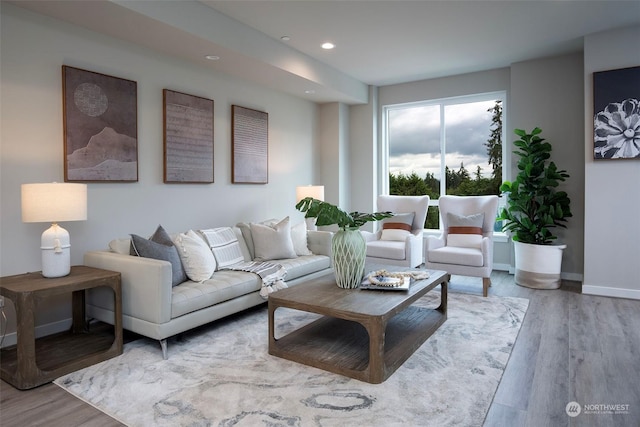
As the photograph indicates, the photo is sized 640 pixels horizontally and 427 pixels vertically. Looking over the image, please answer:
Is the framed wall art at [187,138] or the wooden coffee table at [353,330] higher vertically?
the framed wall art at [187,138]

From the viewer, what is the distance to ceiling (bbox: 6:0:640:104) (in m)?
3.35

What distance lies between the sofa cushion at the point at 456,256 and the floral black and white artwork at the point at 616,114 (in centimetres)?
165

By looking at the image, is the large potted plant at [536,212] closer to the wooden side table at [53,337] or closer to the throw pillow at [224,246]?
the throw pillow at [224,246]

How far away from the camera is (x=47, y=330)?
125 inches

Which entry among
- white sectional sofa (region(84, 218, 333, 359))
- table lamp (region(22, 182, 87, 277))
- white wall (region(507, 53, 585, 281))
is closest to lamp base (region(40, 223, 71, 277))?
table lamp (region(22, 182, 87, 277))

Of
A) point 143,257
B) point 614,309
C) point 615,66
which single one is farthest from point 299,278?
point 615,66

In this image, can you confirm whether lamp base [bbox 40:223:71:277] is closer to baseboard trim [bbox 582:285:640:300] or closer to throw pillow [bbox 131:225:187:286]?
throw pillow [bbox 131:225:187:286]

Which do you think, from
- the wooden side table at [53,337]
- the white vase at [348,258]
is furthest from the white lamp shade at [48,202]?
the white vase at [348,258]

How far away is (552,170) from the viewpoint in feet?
15.9

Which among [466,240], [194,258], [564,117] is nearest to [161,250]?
[194,258]

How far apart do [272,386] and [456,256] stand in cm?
283

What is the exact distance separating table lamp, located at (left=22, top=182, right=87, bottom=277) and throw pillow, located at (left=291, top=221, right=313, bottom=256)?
2.21m

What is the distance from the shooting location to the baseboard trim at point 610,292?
14.0 ft

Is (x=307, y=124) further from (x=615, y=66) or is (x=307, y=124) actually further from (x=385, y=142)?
(x=615, y=66)
